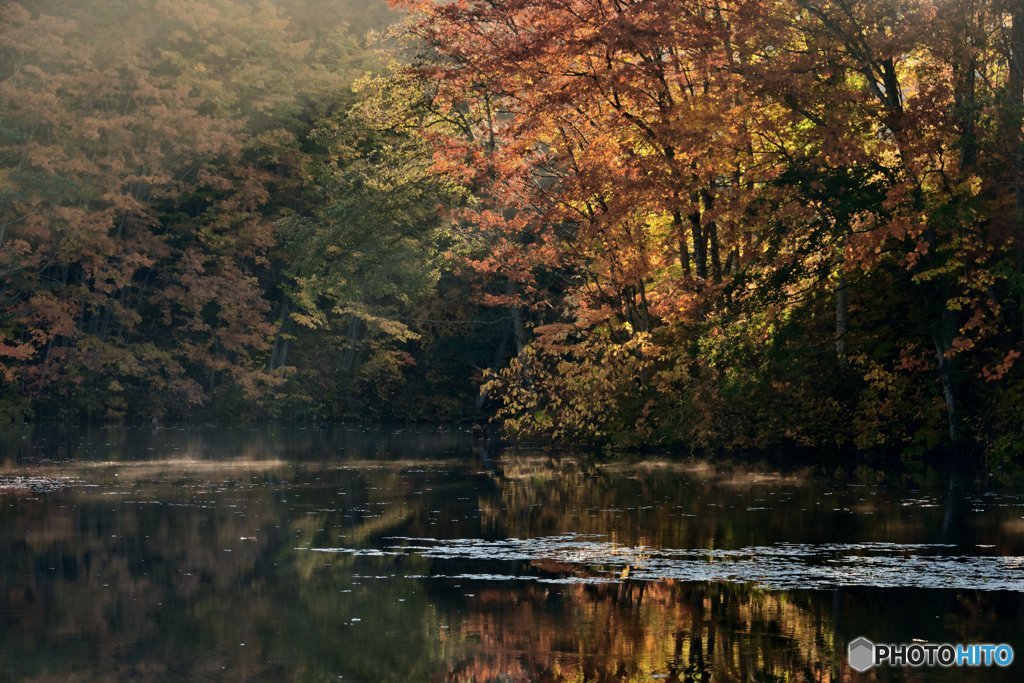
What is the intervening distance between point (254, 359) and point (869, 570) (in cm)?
4293

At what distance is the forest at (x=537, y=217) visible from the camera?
78.4 feet

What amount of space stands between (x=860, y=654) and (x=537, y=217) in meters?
25.7

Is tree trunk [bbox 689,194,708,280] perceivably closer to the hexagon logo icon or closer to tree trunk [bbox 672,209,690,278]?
tree trunk [bbox 672,209,690,278]

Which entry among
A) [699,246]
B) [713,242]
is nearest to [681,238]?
[699,246]

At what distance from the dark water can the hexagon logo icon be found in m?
0.11

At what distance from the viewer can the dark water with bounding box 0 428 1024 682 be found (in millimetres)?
9172

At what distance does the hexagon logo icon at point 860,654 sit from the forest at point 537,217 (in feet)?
47.2

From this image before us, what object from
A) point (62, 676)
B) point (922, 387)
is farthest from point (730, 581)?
point (922, 387)

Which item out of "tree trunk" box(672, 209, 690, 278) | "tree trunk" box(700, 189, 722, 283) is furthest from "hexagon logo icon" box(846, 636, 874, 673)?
"tree trunk" box(700, 189, 722, 283)

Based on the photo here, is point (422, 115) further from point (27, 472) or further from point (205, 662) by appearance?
point (205, 662)

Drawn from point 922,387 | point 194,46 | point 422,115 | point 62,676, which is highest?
point 194,46

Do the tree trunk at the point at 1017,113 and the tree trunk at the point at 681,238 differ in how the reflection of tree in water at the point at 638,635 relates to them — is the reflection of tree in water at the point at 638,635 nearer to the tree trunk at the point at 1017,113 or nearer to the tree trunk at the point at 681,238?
the tree trunk at the point at 1017,113

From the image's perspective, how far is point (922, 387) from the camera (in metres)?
26.0

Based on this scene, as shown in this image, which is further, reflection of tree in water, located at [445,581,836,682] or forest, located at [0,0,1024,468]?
forest, located at [0,0,1024,468]
